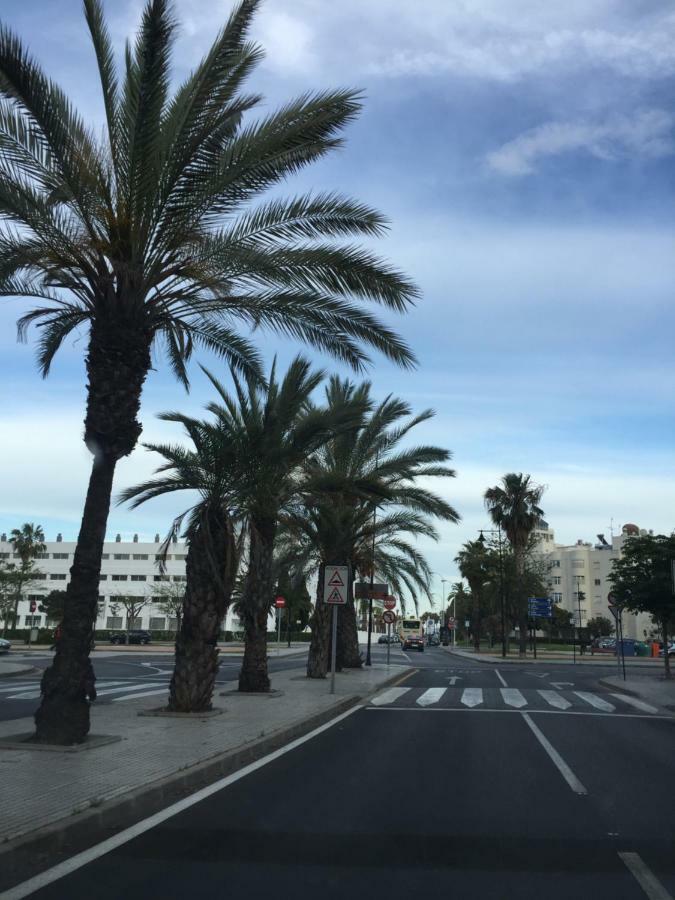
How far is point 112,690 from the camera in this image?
20.9m

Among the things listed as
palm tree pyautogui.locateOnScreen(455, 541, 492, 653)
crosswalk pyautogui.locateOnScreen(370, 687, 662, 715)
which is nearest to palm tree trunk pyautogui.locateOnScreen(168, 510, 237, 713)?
crosswalk pyautogui.locateOnScreen(370, 687, 662, 715)

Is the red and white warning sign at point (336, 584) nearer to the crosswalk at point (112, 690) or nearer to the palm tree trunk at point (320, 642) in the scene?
the crosswalk at point (112, 690)

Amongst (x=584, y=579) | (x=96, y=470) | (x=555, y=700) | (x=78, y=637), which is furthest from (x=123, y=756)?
(x=584, y=579)

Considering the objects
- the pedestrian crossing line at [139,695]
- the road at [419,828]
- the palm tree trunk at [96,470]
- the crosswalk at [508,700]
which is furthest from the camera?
the crosswalk at [508,700]

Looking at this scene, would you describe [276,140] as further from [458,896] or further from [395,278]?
[458,896]

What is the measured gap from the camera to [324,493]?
2145 cm

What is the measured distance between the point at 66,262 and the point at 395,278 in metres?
4.64

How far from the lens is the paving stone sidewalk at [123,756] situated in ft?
21.7

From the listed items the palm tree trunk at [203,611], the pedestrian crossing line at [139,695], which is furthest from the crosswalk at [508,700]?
the palm tree trunk at [203,611]

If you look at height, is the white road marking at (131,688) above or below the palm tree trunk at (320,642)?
below

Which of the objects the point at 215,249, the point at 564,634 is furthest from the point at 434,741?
the point at 564,634

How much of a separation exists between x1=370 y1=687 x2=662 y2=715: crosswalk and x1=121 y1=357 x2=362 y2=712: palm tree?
3.58 metres

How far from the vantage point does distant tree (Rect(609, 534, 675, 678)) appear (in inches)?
1172

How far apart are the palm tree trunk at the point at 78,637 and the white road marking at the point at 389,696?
9472 millimetres
